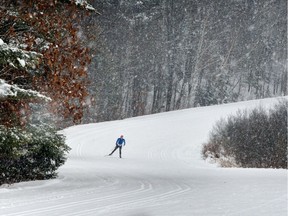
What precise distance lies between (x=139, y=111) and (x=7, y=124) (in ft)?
140

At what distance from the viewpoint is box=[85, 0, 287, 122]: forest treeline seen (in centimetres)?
5231

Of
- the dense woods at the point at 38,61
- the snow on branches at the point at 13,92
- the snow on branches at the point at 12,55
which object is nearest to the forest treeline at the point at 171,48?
the dense woods at the point at 38,61

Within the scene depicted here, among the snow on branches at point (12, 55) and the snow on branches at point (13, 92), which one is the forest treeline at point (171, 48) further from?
the snow on branches at point (12, 55)

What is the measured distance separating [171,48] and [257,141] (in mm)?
31272

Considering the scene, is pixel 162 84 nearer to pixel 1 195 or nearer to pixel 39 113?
pixel 39 113

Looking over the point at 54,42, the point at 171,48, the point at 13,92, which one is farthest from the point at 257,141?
the point at 171,48

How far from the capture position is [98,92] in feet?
162

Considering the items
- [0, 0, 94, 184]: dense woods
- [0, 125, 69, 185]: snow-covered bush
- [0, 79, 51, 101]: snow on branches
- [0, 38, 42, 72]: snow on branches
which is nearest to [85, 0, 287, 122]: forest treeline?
[0, 125, 69, 185]: snow-covered bush

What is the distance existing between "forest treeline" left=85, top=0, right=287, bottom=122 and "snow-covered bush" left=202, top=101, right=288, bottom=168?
23.4 metres

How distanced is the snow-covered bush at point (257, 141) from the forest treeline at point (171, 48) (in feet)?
76.7

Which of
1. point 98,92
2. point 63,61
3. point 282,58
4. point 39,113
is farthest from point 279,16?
point 63,61

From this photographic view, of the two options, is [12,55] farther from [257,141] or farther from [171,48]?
[171,48]

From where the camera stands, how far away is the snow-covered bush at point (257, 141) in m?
24.6

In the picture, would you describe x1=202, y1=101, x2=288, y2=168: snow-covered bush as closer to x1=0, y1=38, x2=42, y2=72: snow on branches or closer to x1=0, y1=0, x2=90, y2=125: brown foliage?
x1=0, y1=0, x2=90, y2=125: brown foliage
